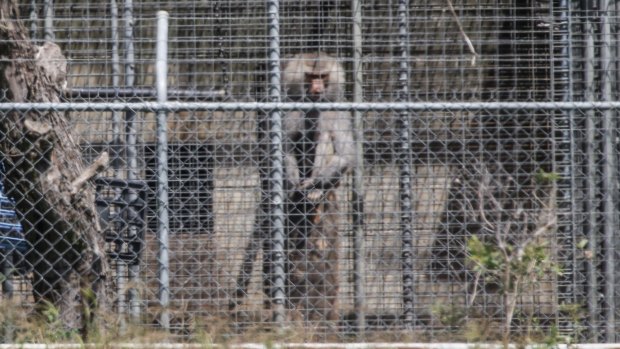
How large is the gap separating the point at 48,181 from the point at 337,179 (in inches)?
69.6

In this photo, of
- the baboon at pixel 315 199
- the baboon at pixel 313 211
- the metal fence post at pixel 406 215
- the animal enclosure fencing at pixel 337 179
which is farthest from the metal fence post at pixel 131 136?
the metal fence post at pixel 406 215

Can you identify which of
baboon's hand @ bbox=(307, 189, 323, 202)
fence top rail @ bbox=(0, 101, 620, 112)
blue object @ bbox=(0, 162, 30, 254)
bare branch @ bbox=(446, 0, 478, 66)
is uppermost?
bare branch @ bbox=(446, 0, 478, 66)

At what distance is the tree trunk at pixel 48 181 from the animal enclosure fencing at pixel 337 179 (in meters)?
0.02

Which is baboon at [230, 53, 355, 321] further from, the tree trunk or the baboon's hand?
the tree trunk

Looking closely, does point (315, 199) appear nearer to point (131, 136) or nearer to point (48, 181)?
point (131, 136)

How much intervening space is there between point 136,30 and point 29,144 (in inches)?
84.9

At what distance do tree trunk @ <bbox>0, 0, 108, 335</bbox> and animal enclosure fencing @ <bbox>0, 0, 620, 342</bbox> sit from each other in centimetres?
2

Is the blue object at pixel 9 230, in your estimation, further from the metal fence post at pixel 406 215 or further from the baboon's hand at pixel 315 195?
the metal fence post at pixel 406 215

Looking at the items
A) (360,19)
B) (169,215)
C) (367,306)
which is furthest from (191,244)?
(360,19)

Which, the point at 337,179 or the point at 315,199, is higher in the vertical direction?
the point at 337,179

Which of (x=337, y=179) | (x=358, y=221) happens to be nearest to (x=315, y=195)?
(x=337, y=179)

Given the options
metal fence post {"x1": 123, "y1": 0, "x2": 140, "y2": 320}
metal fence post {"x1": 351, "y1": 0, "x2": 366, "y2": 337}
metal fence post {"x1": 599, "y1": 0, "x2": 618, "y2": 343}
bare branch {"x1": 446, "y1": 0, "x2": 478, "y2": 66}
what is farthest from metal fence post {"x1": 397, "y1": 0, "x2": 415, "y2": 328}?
metal fence post {"x1": 123, "y1": 0, "x2": 140, "y2": 320}

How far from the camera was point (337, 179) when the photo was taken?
6.34 metres

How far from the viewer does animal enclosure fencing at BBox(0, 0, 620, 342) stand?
18.7 ft
